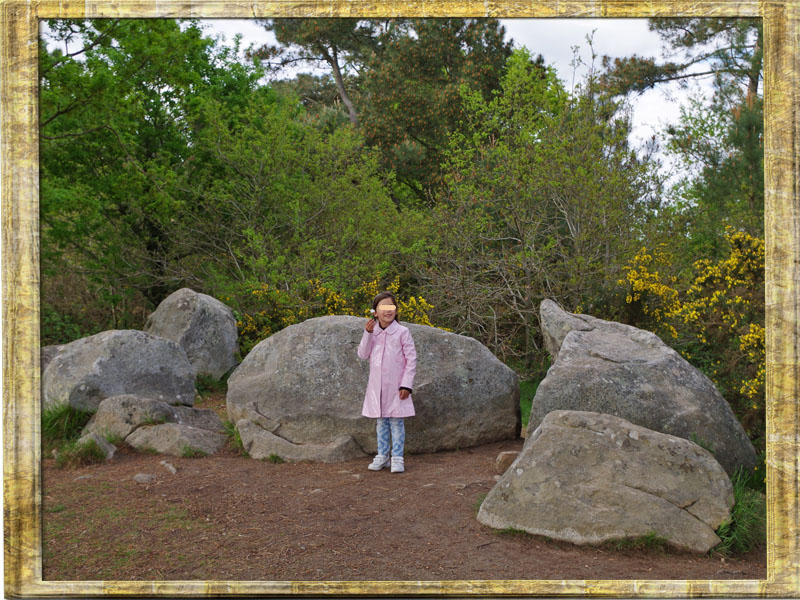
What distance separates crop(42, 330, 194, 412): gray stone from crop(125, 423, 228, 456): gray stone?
1237 millimetres

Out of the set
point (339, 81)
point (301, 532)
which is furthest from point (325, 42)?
point (301, 532)

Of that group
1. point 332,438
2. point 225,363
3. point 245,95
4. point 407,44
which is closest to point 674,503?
point 332,438

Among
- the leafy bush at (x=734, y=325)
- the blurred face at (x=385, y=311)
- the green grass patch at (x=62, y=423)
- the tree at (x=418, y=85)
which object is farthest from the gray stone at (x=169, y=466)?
the tree at (x=418, y=85)

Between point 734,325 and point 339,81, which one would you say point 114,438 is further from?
point 339,81

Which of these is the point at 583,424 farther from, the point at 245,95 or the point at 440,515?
the point at 245,95

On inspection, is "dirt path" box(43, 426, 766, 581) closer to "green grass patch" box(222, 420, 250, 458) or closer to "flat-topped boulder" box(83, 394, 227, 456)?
"flat-topped boulder" box(83, 394, 227, 456)

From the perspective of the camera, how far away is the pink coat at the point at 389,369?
689cm

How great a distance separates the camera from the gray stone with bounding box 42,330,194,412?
851cm

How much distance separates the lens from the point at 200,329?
39.4ft

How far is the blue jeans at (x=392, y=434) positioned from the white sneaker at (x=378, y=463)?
50 mm

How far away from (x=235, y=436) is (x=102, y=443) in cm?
142

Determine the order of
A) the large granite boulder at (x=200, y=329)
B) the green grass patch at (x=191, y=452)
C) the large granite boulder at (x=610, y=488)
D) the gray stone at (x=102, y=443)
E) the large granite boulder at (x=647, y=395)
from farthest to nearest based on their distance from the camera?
the large granite boulder at (x=200, y=329)
the green grass patch at (x=191, y=452)
the gray stone at (x=102, y=443)
the large granite boulder at (x=647, y=395)
the large granite boulder at (x=610, y=488)

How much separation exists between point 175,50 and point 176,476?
647 centimetres

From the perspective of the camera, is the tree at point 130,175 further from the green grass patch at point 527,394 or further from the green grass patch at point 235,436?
the green grass patch at point 527,394
